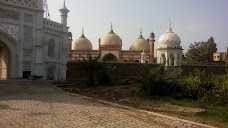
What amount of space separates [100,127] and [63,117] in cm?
146

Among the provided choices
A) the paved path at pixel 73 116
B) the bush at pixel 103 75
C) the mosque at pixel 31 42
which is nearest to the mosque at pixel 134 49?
the mosque at pixel 31 42

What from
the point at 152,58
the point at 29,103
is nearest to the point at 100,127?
the point at 29,103

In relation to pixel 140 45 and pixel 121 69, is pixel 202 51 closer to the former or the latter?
pixel 140 45

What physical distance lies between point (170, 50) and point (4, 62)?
2243 cm

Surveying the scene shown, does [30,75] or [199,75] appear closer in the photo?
[199,75]

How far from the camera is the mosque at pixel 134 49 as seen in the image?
35906 millimetres

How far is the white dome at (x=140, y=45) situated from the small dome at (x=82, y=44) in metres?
7.36

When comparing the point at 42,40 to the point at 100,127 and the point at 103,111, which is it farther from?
the point at 100,127

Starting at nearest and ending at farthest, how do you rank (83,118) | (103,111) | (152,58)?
(83,118)
(103,111)
(152,58)

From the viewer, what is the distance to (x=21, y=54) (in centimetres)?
1806

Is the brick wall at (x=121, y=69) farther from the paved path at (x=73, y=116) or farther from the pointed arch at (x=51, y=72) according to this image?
the paved path at (x=73, y=116)

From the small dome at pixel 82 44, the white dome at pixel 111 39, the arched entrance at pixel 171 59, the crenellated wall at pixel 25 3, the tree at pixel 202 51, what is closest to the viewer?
the crenellated wall at pixel 25 3

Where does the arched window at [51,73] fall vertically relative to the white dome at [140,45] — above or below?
below

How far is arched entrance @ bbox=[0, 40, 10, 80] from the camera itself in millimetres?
17953
